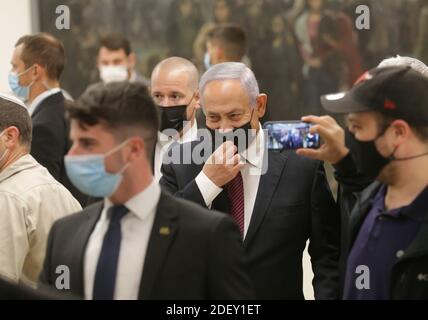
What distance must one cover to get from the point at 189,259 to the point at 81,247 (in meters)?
0.43

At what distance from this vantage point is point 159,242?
3.27 meters

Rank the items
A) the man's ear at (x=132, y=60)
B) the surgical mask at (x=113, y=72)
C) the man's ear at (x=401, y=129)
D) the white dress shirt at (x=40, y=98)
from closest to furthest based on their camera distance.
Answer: the man's ear at (x=401, y=129) < the white dress shirt at (x=40, y=98) < the surgical mask at (x=113, y=72) < the man's ear at (x=132, y=60)

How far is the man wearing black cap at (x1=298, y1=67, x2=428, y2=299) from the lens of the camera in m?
3.46

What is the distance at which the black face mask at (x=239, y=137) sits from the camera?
177 inches

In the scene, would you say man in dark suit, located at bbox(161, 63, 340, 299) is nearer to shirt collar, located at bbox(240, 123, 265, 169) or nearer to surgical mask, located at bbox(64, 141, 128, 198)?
shirt collar, located at bbox(240, 123, 265, 169)

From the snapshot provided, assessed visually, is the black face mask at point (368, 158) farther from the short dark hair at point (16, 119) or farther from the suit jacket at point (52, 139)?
the suit jacket at point (52, 139)

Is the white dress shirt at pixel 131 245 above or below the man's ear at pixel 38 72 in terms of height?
below

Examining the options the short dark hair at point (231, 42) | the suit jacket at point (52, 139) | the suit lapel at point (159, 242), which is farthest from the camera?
the short dark hair at point (231, 42)

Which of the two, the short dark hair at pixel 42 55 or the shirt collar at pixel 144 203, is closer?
the shirt collar at pixel 144 203

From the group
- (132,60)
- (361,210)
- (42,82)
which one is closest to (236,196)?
(361,210)

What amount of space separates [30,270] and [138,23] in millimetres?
6849

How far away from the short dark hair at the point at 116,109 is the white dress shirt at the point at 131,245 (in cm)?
23

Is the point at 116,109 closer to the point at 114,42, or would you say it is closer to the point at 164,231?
the point at 164,231

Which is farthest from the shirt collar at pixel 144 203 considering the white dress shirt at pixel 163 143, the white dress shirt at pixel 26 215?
the white dress shirt at pixel 163 143
